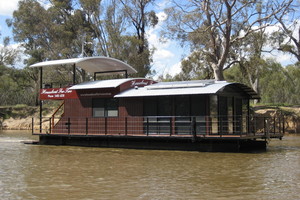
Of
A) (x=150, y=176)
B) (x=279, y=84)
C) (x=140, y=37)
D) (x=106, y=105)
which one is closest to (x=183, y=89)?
(x=106, y=105)

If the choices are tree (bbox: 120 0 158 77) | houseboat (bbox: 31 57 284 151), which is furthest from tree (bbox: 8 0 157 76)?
houseboat (bbox: 31 57 284 151)

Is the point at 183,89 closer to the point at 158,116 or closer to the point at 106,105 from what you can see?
the point at 158,116

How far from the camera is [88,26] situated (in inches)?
1998

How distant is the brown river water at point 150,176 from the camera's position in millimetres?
9328

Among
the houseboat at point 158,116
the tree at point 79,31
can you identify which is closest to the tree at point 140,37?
the tree at point 79,31

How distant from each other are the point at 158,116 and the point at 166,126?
2.42ft

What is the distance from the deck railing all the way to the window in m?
0.26

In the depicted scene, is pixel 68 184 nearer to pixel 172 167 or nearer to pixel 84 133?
pixel 172 167

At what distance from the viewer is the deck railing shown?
61.0 feet

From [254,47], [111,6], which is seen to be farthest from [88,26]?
[254,47]

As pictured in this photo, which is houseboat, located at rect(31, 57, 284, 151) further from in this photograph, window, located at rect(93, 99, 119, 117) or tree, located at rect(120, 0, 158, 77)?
tree, located at rect(120, 0, 158, 77)

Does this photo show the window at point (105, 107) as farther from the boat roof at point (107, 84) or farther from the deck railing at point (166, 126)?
the boat roof at point (107, 84)

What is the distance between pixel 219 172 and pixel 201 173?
55cm

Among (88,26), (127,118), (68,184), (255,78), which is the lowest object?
(68,184)
